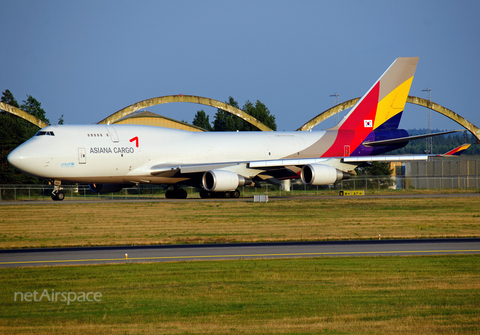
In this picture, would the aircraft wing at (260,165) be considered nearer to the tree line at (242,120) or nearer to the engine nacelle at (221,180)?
the engine nacelle at (221,180)

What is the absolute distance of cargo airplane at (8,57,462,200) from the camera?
3300 cm

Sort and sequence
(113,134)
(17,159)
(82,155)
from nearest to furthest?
(17,159) → (82,155) → (113,134)

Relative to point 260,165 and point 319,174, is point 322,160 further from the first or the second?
point 260,165

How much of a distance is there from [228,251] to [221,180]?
17.6m

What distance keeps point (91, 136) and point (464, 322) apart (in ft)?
92.5

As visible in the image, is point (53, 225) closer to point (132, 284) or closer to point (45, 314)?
point (132, 284)

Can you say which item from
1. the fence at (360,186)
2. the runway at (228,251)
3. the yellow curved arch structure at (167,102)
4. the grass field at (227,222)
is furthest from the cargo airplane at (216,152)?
the yellow curved arch structure at (167,102)

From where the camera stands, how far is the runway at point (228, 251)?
1515cm

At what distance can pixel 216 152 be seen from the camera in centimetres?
3725

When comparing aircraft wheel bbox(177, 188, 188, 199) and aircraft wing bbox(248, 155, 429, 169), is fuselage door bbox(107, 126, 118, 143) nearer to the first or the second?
aircraft wheel bbox(177, 188, 188, 199)

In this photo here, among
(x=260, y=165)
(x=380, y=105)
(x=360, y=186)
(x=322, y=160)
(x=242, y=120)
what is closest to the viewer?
(x=260, y=165)

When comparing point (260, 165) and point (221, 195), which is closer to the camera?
point (260, 165)

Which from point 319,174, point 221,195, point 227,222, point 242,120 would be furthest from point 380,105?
point 242,120

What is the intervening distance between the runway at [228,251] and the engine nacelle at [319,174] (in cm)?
1661
